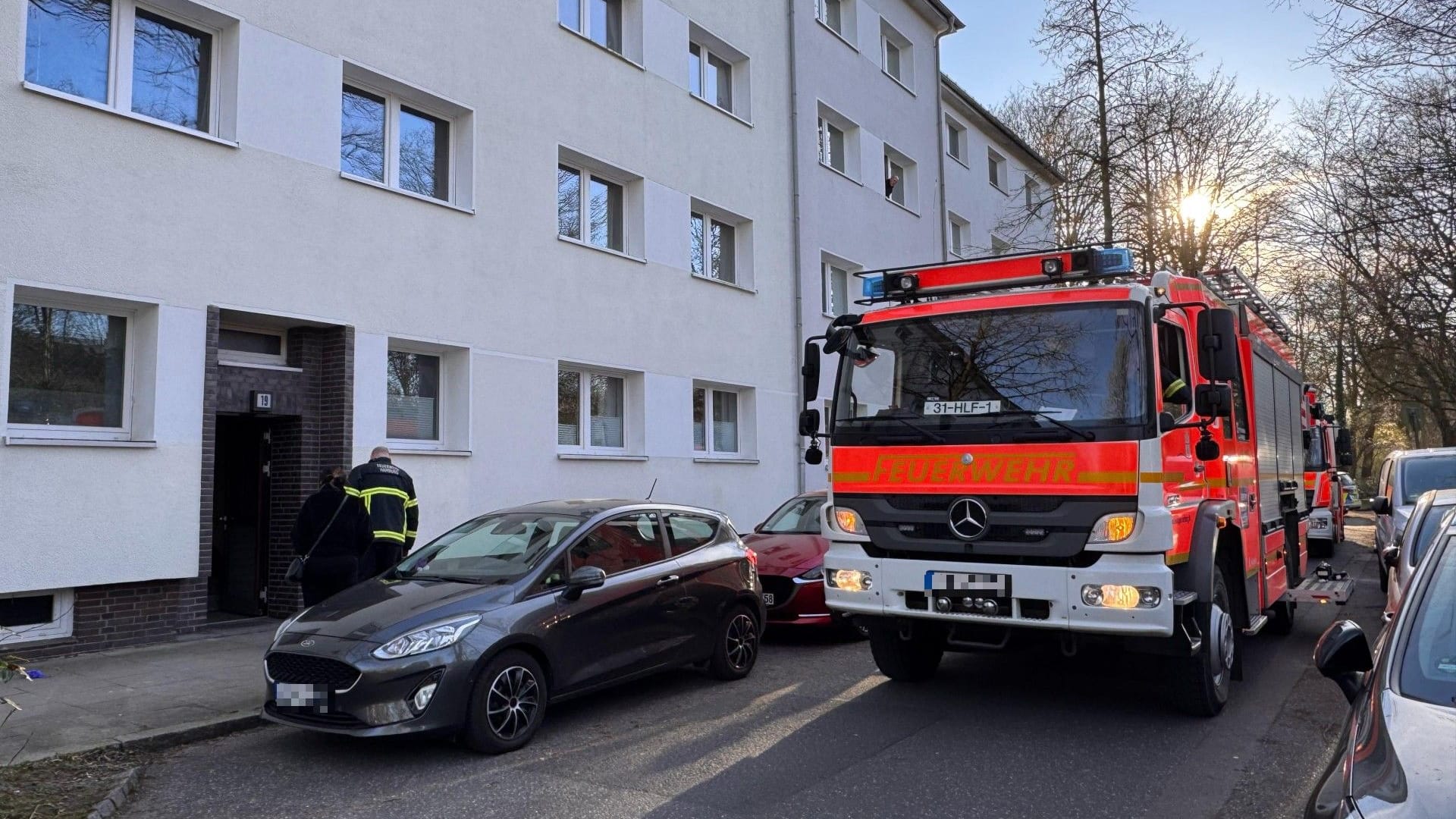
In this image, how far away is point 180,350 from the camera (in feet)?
30.6

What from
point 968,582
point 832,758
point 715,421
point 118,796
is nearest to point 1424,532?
point 968,582

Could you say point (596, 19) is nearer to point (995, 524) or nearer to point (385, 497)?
point (385, 497)

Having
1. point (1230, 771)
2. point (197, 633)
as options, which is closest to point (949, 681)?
point (1230, 771)

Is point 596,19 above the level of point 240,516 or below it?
above

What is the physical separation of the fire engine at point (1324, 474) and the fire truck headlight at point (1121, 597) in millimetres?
7837

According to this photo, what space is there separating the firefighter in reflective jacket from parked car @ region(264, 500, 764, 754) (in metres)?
1.12

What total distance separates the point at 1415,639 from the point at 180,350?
31.2 feet

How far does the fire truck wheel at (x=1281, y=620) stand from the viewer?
9594mm

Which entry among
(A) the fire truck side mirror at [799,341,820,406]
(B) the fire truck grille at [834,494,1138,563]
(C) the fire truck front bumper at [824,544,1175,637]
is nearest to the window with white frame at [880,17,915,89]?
(A) the fire truck side mirror at [799,341,820,406]

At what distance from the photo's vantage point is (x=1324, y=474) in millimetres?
17031

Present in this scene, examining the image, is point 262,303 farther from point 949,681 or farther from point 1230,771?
point 1230,771

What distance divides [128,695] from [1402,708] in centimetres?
757

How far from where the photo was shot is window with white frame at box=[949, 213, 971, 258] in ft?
87.1

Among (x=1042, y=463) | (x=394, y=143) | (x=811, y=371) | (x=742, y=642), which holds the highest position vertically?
(x=394, y=143)
